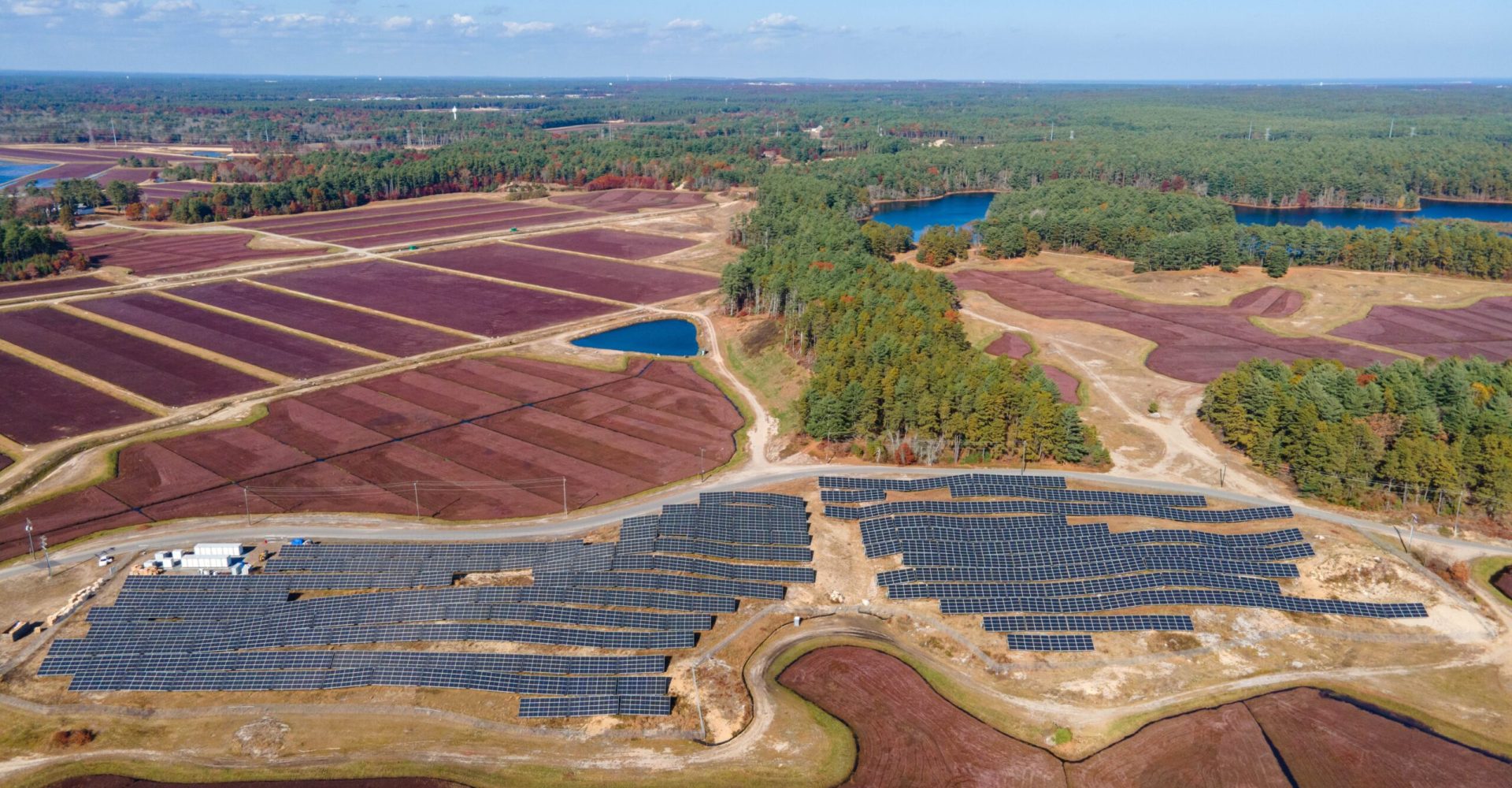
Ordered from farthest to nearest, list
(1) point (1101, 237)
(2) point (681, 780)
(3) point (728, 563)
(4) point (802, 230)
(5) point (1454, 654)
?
1. (1) point (1101, 237)
2. (4) point (802, 230)
3. (3) point (728, 563)
4. (5) point (1454, 654)
5. (2) point (681, 780)

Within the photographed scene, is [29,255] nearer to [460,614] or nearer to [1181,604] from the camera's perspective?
[460,614]

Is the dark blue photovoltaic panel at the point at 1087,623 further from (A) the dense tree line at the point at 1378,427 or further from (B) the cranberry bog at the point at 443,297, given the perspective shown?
(B) the cranberry bog at the point at 443,297

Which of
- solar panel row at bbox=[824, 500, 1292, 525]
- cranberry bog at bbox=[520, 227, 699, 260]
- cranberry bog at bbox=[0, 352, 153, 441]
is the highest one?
cranberry bog at bbox=[520, 227, 699, 260]

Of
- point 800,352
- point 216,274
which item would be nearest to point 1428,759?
point 800,352

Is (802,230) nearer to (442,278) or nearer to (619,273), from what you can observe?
(619,273)

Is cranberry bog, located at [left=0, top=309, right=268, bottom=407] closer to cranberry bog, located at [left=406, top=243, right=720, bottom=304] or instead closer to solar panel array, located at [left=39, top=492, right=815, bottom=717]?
solar panel array, located at [left=39, top=492, right=815, bottom=717]

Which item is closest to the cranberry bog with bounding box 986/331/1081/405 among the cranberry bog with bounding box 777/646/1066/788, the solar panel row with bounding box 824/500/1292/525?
the solar panel row with bounding box 824/500/1292/525

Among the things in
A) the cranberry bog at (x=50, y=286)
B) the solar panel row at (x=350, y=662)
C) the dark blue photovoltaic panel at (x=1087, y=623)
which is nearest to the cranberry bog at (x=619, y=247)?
the cranberry bog at (x=50, y=286)
